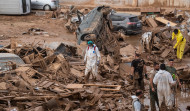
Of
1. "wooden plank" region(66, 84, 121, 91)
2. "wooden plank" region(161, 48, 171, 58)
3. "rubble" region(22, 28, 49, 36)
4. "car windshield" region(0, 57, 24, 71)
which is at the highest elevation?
"rubble" region(22, 28, 49, 36)

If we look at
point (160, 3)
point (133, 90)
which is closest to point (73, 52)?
point (133, 90)

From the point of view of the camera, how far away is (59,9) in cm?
2895

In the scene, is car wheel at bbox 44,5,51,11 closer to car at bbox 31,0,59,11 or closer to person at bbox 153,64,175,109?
car at bbox 31,0,59,11

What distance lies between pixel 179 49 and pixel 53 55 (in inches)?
254

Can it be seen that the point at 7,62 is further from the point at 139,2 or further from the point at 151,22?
the point at 139,2

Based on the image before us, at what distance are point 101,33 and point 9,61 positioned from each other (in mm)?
5384

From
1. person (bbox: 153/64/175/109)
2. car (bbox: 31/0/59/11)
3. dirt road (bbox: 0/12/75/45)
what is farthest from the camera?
car (bbox: 31/0/59/11)

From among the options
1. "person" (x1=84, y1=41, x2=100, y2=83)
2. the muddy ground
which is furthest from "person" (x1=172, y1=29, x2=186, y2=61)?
"person" (x1=84, y1=41, x2=100, y2=83)

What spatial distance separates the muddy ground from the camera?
782 inches

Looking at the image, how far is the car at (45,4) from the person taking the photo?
30.0 meters

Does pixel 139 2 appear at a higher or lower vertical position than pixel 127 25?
higher

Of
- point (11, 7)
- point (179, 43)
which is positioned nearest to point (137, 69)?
point (179, 43)

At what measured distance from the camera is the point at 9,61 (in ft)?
35.6

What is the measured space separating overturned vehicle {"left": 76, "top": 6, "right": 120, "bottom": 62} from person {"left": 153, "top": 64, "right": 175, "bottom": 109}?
5978mm
